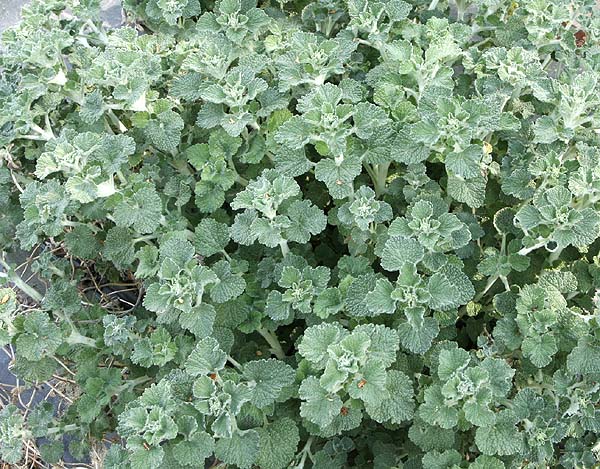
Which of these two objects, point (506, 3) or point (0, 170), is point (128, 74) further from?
point (506, 3)

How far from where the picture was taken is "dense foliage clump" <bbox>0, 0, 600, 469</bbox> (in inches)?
69.2

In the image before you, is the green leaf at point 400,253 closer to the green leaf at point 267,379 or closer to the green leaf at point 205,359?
the green leaf at point 267,379

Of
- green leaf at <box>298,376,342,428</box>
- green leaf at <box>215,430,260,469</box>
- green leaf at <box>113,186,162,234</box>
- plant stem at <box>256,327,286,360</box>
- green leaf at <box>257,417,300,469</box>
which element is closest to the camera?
green leaf at <box>298,376,342,428</box>

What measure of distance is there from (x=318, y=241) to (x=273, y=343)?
0.47m

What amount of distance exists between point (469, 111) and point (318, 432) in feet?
3.16

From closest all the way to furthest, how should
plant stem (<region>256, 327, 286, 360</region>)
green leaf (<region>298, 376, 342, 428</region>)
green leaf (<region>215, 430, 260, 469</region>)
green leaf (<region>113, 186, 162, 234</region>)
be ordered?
green leaf (<region>298, 376, 342, 428</region>), green leaf (<region>215, 430, 260, 469</region>), green leaf (<region>113, 186, 162, 234</region>), plant stem (<region>256, 327, 286, 360</region>)

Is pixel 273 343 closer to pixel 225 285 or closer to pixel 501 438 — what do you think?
pixel 225 285

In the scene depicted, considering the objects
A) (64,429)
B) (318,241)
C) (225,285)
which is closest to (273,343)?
(225,285)

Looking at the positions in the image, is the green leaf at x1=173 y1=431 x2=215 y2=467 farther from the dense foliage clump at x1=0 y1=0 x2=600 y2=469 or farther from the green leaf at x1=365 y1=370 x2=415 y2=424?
the green leaf at x1=365 y1=370 x2=415 y2=424

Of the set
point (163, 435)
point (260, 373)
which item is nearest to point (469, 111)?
point (260, 373)

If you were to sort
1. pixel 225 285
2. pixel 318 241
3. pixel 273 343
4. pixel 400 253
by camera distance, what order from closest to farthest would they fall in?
pixel 400 253
pixel 225 285
pixel 273 343
pixel 318 241

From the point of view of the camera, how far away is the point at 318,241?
2.50 meters

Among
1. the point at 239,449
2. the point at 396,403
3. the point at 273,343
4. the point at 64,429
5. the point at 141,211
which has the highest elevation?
the point at 141,211

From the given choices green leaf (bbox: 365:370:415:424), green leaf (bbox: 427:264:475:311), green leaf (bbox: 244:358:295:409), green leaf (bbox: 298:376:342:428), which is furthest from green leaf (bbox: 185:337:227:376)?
Answer: green leaf (bbox: 427:264:475:311)
